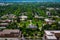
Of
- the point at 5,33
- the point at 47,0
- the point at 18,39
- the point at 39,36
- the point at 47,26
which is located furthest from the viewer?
the point at 47,0

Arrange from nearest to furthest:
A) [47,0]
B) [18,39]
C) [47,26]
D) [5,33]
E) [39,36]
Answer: [18,39] → [5,33] → [39,36] → [47,26] → [47,0]

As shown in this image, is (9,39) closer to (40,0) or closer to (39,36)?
(39,36)

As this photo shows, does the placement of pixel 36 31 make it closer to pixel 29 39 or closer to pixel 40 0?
pixel 29 39

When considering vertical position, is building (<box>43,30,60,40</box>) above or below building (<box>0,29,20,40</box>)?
below

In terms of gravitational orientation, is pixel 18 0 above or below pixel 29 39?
above

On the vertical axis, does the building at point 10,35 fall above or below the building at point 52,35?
above

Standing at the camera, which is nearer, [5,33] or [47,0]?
[5,33]

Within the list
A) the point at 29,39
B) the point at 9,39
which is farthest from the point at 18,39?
the point at 29,39

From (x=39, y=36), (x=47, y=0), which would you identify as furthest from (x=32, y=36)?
(x=47, y=0)

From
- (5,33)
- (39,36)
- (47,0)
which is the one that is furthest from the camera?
(47,0)
